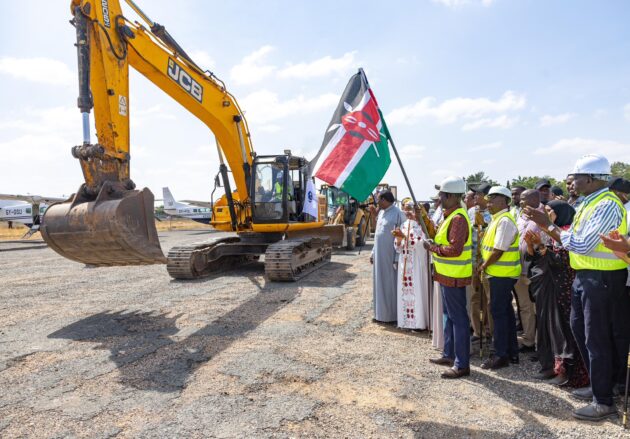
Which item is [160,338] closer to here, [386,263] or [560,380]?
[386,263]

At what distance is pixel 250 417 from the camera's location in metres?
3.69

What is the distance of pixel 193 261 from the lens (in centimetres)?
1029

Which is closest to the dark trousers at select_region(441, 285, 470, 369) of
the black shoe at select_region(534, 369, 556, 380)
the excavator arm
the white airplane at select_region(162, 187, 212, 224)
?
the black shoe at select_region(534, 369, 556, 380)

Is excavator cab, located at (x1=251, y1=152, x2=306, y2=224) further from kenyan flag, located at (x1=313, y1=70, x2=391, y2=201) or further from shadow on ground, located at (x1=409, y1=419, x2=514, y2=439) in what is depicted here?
shadow on ground, located at (x1=409, y1=419, x2=514, y2=439)

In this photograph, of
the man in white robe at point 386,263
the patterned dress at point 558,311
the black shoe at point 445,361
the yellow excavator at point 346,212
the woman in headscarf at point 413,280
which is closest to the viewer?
the patterned dress at point 558,311

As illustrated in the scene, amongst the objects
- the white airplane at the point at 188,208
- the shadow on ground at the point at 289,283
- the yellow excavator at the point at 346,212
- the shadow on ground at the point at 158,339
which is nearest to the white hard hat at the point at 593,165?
the shadow on ground at the point at 158,339

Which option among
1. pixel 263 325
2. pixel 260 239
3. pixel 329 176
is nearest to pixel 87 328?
pixel 263 325

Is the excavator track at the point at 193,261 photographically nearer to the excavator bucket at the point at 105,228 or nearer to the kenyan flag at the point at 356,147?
the excavator bucket at the point at 105,228

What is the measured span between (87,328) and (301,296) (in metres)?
3.54

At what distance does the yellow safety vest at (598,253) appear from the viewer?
3.52 metres

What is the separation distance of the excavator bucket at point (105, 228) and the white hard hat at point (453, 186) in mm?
3548

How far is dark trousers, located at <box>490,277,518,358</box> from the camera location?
4668 millimetres

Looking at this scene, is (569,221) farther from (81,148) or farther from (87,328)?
(87,328)

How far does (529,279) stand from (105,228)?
4726 millimetres
